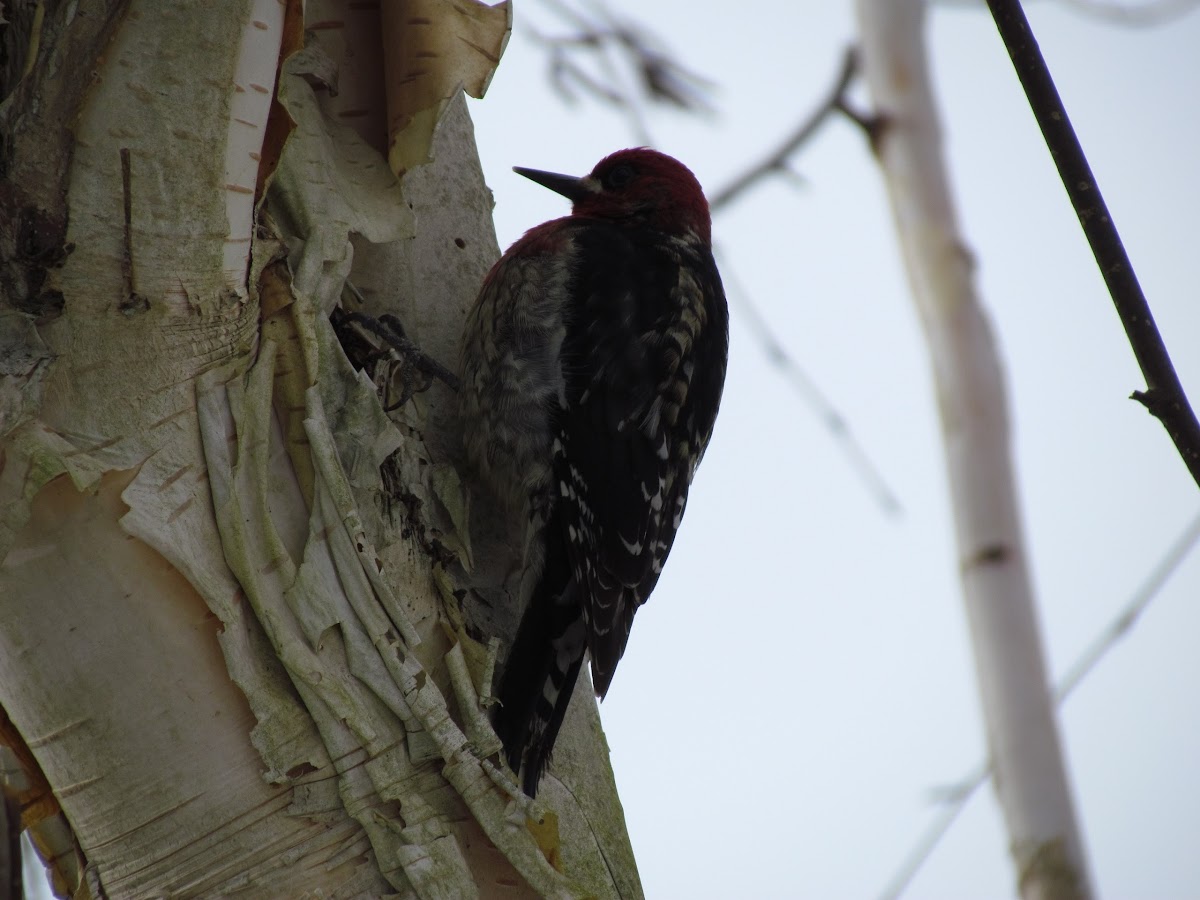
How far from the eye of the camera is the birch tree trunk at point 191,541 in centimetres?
178

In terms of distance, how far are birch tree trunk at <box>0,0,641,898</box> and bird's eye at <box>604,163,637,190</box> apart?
1.96 m

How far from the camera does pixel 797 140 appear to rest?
178 centimetres

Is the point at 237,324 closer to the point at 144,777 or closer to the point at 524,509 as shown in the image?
the point at 144,777

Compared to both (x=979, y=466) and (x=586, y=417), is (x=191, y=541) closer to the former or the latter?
(x=979, y=466)

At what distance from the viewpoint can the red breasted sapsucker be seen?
2.81m

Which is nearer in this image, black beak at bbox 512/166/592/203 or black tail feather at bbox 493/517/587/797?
black tail feather at bbox 493/517/587/797

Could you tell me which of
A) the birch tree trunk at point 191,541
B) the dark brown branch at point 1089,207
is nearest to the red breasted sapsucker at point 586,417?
the birch tree trunk at point 191,541

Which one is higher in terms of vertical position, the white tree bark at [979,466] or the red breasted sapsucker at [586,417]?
the red breasted sapsucker at [586,417]

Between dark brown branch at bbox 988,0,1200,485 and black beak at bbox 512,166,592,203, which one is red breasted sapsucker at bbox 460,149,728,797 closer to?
black beak at bbox 512,166,592,203

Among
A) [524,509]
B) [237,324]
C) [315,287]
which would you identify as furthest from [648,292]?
[237,324]

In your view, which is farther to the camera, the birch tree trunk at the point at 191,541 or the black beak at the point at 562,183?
the black beak at the point at 562,183

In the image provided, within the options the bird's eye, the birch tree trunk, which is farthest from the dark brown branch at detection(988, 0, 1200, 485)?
the bird's eye

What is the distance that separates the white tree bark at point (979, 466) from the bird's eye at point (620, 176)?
8.85ft

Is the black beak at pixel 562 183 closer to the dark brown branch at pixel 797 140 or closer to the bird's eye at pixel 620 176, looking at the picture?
the bird's eye at pixel 620 176
